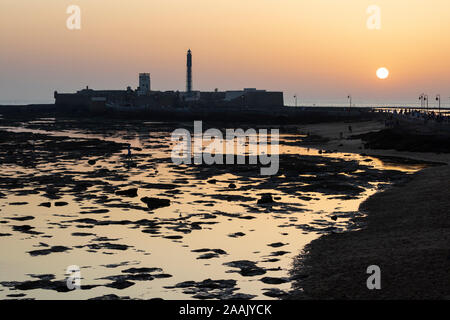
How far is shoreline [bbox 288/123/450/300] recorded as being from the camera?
13.7 m

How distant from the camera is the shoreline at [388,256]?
1370 cm

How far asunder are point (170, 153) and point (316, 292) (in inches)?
1678

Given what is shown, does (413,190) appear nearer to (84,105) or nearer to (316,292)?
(316,292)

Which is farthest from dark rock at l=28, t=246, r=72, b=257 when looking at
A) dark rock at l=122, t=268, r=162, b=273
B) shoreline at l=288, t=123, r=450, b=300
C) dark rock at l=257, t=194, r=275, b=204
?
dark rock at l=257, t=194, r=275, b=204

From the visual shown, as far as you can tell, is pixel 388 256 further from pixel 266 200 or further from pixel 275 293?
pixel 266 200

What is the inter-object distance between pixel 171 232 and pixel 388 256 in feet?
27.4

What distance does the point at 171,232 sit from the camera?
69.3 feet

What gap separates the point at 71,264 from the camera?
55.2 feet

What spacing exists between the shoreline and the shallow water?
0.79m

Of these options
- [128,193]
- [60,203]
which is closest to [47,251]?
[60,203]

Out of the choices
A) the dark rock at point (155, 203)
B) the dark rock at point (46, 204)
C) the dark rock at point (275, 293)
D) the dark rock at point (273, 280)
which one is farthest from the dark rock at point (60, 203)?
the dark rock at point (275, 293)

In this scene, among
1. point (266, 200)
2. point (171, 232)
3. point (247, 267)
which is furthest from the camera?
point (266, 200)

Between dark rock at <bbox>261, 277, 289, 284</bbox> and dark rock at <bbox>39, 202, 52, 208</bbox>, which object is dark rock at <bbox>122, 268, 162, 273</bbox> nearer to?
dark rock at <bbox>261, 277, 289, 284</bbox>
